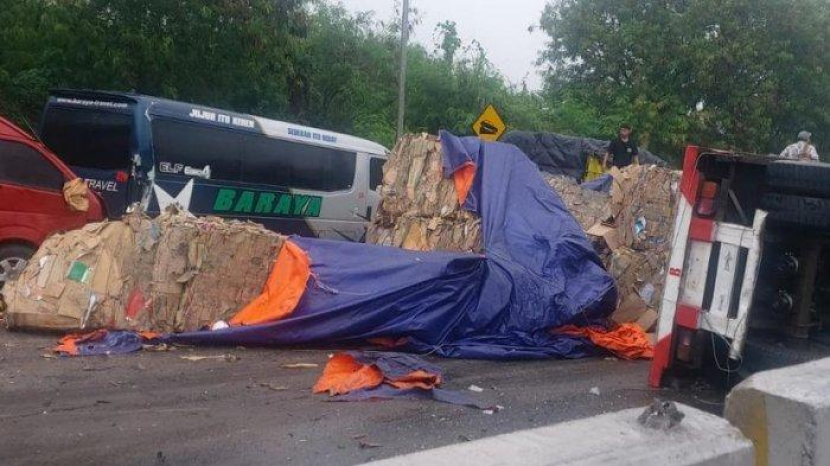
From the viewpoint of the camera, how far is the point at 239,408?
6027 millimetres

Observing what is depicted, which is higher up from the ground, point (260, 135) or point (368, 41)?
point (368, 41)

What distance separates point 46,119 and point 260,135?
2.96m

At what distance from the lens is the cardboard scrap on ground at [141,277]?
303 inches

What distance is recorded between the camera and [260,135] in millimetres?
13117

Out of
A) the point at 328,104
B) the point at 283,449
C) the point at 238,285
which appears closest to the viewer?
the point at 283,449

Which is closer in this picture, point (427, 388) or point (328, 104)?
point (427, 388)

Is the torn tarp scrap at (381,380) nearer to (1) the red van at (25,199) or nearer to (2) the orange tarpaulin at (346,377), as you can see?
(2) the orange tarpaulin at (346,377)

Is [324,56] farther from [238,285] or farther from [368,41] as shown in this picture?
[238,285]

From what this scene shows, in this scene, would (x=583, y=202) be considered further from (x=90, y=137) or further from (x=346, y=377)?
(x=90, y=137)

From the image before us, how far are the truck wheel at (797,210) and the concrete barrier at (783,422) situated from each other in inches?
129

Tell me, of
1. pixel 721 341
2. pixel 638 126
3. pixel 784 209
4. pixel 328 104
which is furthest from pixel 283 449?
pixel 638 126

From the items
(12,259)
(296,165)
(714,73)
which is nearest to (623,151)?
(296,165)

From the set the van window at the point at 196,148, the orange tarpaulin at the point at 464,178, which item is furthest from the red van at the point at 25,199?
the orange tarpaulin at the point at 464,178

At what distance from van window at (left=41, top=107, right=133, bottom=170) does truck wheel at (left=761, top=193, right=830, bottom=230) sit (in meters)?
8.05
